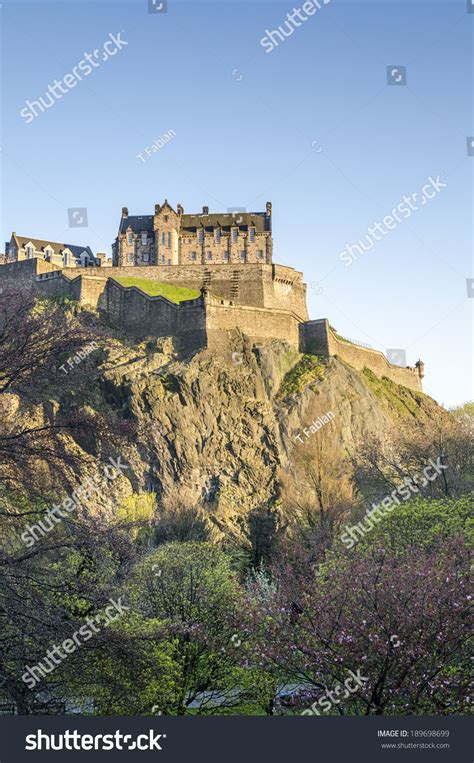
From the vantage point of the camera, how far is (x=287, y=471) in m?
52.1

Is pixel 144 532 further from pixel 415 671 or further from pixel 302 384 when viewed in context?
pixel 415 671

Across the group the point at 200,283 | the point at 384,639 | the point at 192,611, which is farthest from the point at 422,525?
the point at 200,283

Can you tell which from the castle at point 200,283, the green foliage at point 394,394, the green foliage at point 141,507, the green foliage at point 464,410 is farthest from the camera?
the green foliage at point 464,410

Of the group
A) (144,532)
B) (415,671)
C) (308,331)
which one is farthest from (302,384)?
(415,671)

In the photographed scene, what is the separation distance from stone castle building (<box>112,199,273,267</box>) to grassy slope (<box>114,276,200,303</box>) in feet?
15.0

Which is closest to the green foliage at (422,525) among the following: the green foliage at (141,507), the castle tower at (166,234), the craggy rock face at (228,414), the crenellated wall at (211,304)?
the green foliage at (141,507)

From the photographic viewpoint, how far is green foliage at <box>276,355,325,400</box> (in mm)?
56906

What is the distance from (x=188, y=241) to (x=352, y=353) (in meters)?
17.8

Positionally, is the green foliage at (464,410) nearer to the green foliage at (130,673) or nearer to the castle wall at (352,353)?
the castle wall at (352,353)

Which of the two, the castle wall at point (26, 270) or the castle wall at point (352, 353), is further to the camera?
the castle wall at point (26, 270)

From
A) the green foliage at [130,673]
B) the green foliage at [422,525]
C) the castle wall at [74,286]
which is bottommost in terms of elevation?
the green foliage at [130,673]

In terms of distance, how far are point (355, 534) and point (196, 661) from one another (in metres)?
8.23

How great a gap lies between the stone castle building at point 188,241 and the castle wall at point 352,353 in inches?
398

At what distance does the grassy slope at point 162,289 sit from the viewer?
2462 inches
